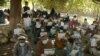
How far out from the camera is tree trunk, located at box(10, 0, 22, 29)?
19141 mm

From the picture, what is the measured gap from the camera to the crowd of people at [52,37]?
1175 cm

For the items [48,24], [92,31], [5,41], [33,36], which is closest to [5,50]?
[5,41]

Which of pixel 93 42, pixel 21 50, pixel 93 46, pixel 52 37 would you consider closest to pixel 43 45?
pixel 21 50

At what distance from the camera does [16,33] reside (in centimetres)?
1488

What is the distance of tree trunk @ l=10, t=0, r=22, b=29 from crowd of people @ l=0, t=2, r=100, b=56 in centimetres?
50

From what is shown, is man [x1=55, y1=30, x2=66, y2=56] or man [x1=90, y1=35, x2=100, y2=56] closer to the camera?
man [x1=55, y1=30, x2=66, y2=56]

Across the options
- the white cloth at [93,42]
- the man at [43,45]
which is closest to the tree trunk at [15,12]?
the white cloth at [93,42]

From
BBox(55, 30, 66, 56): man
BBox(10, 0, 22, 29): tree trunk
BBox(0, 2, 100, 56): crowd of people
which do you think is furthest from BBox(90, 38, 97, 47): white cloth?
BBox(10, 0, 22, 29): tree trunk

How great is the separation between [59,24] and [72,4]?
10.6 m

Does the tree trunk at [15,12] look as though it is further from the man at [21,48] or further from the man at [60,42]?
the man at [21,48]

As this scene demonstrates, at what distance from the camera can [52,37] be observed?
1773 centimetres

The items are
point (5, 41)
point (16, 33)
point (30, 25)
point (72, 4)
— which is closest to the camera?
point (16, 33)

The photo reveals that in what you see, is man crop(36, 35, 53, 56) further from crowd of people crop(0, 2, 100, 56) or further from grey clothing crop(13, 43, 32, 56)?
grey clothing crop(13, 43, 32, 56)

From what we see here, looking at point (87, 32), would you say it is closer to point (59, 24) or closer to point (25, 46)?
point (59, 24)
